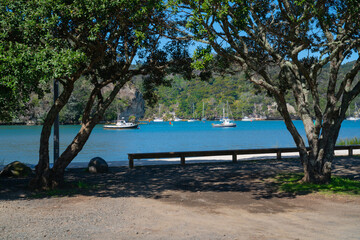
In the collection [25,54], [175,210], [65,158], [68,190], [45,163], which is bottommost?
[175,210]

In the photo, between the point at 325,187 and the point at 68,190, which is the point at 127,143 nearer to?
the point at 68,190

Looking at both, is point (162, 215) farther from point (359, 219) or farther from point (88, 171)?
point (88, 171)

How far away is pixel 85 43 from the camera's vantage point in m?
11.3

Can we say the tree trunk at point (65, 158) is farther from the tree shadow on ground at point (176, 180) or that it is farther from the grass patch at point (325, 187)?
the grass patch at point (325, 187)

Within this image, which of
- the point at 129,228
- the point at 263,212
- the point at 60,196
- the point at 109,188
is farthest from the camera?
the point at 109,188

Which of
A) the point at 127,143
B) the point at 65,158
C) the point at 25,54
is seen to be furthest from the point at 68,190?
the point at 127,143

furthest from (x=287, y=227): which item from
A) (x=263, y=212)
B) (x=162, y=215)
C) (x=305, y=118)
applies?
(x=305, y=118)

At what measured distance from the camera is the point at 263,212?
8812mm

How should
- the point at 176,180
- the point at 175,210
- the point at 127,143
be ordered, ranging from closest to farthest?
the point at 175,210
the point at 176,180
the point at 127,143

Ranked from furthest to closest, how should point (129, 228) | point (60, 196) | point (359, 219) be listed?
1. point (60, 196)
2. point (359, 219)
3. point (129, 228)

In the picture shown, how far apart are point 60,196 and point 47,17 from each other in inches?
198

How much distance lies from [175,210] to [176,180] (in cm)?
455

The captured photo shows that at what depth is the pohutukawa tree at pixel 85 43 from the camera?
31.3 ft

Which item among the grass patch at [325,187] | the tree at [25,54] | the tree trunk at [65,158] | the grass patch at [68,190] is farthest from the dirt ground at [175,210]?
the tree at [25,54]
